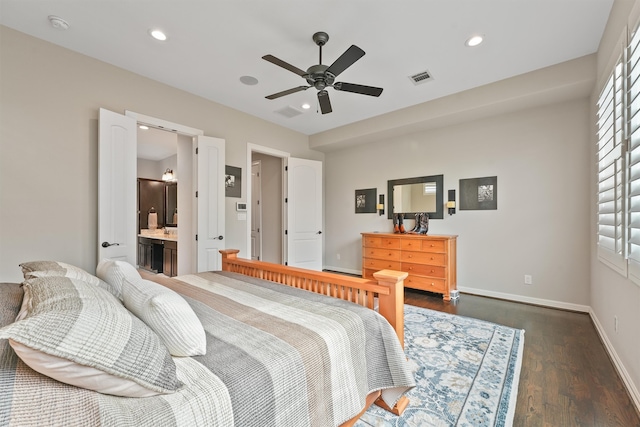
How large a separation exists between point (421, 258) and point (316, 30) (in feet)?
10.5

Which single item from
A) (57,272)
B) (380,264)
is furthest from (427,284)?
(57,272)

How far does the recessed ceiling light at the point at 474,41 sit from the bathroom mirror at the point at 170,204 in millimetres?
6192

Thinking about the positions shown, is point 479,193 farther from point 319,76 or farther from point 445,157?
point 319,76

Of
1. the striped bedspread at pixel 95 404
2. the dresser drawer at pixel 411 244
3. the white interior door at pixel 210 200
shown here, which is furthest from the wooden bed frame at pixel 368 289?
the dresser drawer at pixel 411 244

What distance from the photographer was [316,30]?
247 cm

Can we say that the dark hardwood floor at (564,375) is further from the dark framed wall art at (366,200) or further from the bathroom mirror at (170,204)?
the bathroom mirror at (170,204)

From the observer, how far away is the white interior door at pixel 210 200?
3.69 m

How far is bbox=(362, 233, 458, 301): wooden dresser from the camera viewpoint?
152 inches

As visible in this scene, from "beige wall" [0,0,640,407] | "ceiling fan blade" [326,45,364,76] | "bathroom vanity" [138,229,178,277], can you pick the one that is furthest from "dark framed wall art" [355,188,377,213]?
"bathroom vanity" [138,229,178,277]

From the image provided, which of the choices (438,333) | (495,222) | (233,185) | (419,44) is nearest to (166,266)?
(233,185)

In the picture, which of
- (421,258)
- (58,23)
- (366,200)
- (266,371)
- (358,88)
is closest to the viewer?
(266,371)

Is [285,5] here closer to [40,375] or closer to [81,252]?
[40,375]

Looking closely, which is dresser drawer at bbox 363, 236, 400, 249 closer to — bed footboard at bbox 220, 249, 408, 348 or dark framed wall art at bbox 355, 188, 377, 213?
dark framed wall art at bbox 355, 188, 377, 213

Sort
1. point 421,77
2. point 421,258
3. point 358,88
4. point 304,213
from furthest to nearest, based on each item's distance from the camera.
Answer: point 304,213, point 421,258, point 421,77, point 358,88
